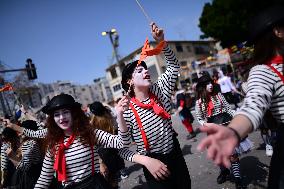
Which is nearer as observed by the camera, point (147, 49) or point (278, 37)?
point (278, 37)

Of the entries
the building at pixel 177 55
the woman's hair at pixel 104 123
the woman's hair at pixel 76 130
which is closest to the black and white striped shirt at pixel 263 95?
the woman's hair at pixel 76 130

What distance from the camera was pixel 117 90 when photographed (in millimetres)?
53156

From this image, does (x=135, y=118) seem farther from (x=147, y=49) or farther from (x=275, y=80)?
(x=275, y=80)

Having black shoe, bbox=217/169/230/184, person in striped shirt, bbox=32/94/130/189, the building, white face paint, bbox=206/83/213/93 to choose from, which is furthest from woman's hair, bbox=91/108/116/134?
the building

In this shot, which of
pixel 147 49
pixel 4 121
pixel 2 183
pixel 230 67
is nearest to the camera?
pixel 147 49

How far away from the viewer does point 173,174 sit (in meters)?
3.37

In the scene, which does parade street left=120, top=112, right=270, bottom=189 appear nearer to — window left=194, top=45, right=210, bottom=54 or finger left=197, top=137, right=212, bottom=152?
finger left=197, top=137, right=212, bottom=152

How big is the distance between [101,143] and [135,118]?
495mm

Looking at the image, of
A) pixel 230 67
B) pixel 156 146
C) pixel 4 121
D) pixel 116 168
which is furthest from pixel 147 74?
pixel 230 67

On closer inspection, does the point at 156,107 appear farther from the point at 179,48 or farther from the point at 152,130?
the point at 179,48

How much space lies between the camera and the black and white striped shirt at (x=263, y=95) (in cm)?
180

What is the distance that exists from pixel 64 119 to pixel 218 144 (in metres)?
2.25

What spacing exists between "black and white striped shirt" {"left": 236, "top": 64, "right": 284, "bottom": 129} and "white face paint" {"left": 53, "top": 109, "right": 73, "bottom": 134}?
84.4 inches

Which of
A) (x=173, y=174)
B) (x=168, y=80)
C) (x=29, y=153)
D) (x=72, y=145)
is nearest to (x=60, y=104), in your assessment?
(x=72, y=145)
